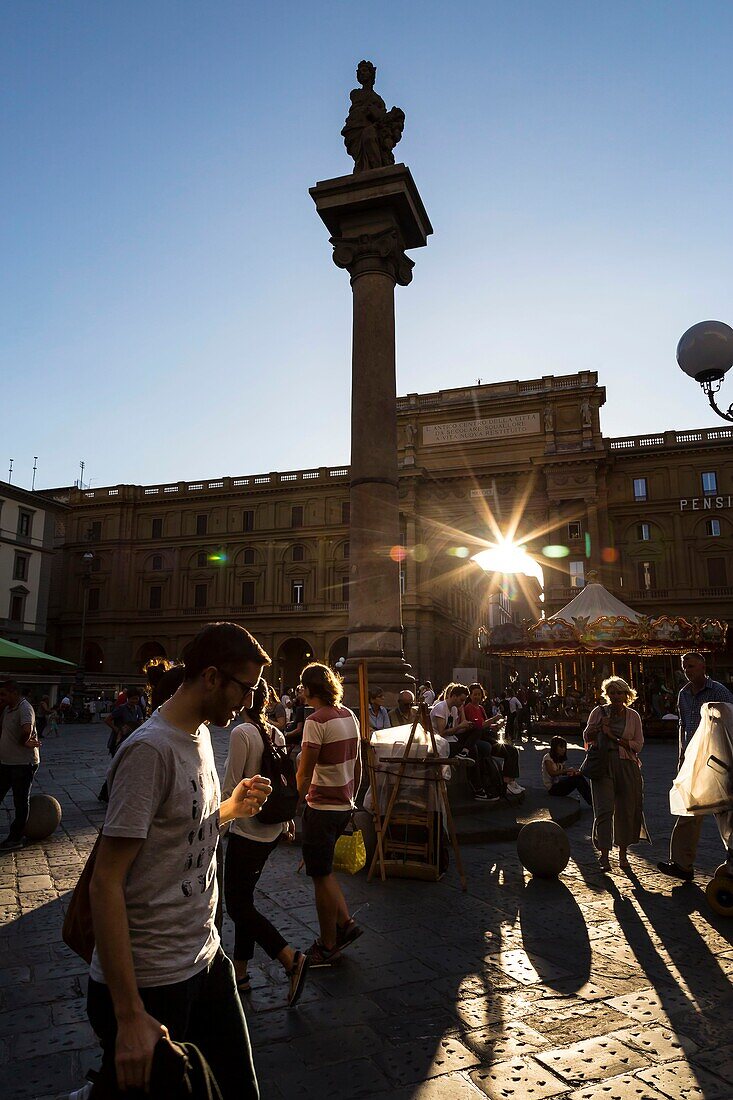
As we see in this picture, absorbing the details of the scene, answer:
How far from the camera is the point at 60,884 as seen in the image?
6305 mm

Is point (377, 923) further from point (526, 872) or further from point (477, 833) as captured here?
point (477, 833)

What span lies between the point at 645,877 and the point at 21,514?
44.9 metres

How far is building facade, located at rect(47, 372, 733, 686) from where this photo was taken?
3981cm

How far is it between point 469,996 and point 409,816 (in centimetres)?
279

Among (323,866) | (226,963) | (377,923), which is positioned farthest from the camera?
(377,923)

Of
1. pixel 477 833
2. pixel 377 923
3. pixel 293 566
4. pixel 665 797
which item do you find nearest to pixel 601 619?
pixel 665 797

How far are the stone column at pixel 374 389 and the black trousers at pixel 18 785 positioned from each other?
5059 millimetres

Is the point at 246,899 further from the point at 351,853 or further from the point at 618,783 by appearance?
the point at 618,783

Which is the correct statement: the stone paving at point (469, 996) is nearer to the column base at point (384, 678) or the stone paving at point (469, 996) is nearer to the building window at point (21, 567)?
the column base at point (384, 678)

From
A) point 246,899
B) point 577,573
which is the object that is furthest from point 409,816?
point 577,573

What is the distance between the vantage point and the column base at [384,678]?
1159 cm

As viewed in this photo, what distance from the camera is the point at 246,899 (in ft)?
13.1

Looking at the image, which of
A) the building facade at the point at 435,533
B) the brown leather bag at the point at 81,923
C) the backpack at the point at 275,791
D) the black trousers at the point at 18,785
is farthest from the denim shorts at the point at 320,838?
the building facade at the point at 435,533

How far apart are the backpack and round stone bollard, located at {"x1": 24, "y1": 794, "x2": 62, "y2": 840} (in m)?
5.19
